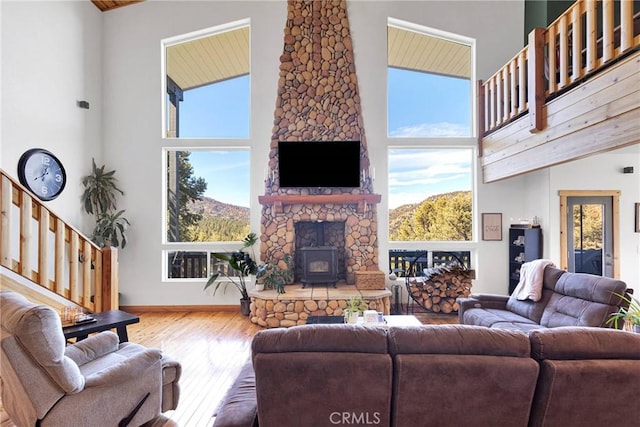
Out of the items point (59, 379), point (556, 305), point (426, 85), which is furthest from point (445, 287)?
point (59, 379)

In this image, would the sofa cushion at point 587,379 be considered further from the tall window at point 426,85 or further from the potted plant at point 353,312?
the tall window at point 426,85

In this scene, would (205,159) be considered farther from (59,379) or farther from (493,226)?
(493,226)

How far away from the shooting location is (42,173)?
4605 mm

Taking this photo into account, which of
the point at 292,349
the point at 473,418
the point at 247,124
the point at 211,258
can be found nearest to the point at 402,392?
the point at 473,418

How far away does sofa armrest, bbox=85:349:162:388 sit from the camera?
80.0 inches

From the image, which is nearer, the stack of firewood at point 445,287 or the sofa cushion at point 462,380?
the sofa cushion at point 462,380

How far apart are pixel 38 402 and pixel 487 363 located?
237cm

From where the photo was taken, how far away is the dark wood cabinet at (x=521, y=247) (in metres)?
5.46

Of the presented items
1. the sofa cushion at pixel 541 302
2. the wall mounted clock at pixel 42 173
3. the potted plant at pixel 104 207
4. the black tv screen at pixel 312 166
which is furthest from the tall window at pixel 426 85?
the wall mounted clock at pixel 42 173

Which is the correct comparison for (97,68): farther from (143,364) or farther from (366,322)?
(366,322)

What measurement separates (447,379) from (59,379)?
80.3 inches

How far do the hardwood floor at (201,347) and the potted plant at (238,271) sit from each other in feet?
1.11

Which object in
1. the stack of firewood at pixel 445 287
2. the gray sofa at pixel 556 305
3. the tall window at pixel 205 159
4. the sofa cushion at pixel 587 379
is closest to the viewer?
the sofa cushion at pixel 587 379

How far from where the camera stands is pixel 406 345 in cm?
164
